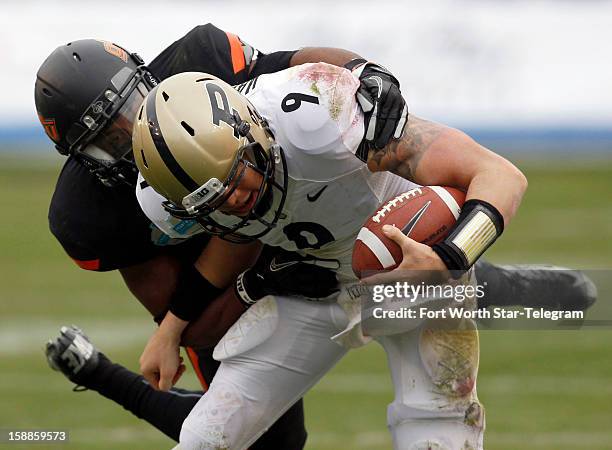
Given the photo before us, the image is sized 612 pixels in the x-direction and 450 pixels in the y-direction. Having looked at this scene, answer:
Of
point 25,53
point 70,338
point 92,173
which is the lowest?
point 25,53

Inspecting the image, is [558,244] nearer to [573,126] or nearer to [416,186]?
[573,126]

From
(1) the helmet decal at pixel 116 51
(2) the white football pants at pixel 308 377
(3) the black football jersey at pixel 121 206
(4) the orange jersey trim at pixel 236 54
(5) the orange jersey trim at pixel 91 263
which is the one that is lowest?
(2) the white football pants at pixel 308 377

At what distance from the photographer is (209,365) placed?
4.87 metres

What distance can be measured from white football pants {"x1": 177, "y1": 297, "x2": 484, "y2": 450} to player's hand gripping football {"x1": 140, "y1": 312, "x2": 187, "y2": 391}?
0.15 m

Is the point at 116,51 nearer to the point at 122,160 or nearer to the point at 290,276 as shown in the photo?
the point at 122,160

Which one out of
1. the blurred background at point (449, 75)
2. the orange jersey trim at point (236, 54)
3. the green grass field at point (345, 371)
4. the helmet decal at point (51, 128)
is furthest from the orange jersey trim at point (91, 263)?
the blurred background at point (449, 75)

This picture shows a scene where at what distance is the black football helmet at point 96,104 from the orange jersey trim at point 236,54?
33 centimetres

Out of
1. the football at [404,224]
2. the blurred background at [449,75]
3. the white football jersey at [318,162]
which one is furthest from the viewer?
the blurred background at [449,75]

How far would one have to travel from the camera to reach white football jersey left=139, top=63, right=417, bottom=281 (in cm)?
358

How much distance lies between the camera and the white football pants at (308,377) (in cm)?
382

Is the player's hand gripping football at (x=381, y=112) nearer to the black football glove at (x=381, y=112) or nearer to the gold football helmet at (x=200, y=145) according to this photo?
the black football glove at (x=381, y=112)

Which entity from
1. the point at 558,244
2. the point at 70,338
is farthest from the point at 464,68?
the point at 70,338

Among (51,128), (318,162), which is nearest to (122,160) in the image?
(51,128)

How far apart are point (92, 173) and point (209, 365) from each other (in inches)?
40.9
